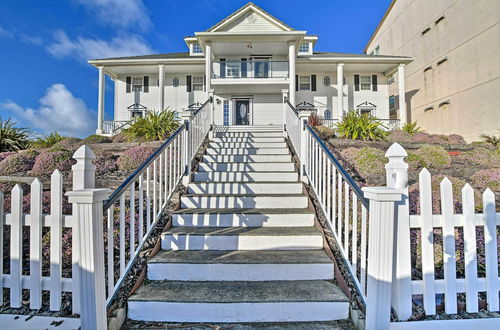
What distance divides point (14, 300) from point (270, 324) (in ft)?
6.92

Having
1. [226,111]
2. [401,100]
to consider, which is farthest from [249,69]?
[401,100]

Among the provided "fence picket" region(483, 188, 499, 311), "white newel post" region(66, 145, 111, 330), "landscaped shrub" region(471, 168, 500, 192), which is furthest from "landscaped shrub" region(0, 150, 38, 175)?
"landscaped shrub" region(471, 168, 500, 192)

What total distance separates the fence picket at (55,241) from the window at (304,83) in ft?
46.8

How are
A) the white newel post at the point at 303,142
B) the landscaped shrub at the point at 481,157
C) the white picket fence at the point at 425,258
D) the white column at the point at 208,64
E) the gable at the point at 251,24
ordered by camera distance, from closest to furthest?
1. the white picket fence at the point at 425,258
2. the white newel post at the point at 303,142
3. the landscaped shrub at the point at 481,157
4. the white column at the point at 208,64
5. the gable at the point at 251,24

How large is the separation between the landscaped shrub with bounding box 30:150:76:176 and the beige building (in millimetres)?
15768

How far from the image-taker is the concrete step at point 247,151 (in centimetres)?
525

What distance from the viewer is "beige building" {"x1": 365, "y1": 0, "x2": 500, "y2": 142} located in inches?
450

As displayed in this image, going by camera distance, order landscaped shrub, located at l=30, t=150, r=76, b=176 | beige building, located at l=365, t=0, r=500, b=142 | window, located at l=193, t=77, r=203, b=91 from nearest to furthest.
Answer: landscaped shrub, located at l=30, t=150, r=76, b=176, beige building, located at l=365, t=0, r=500, b=142, window, located at l=193, t=77, r=203, b=91

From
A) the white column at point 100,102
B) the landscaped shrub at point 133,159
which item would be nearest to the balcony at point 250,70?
the white column at point 100,102

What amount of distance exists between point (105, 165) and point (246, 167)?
308cm

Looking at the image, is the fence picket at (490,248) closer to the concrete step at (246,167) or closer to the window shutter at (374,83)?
the concrete step at (246,167)

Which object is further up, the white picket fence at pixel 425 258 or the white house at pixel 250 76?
the white house at pixel 250 76

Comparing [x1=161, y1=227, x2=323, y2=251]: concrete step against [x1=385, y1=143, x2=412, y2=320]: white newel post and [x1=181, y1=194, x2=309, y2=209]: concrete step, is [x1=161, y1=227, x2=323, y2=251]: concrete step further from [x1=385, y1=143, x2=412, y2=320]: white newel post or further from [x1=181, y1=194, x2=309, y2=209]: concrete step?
[x1=385, y1=143, x2=412, y2=320]: white newel post

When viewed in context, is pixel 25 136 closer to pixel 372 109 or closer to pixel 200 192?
pixel 200 192
